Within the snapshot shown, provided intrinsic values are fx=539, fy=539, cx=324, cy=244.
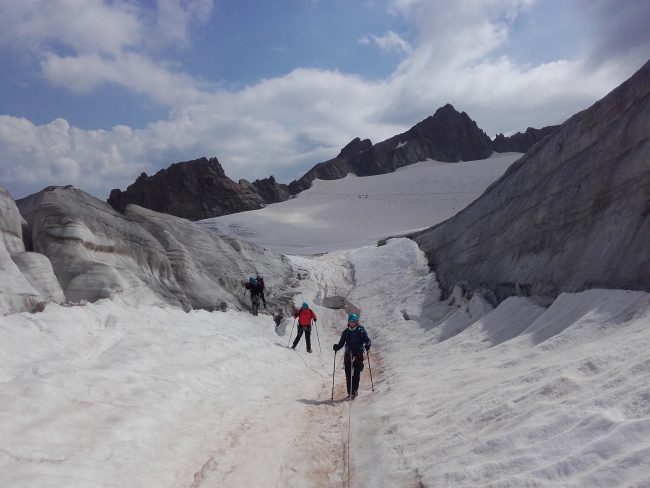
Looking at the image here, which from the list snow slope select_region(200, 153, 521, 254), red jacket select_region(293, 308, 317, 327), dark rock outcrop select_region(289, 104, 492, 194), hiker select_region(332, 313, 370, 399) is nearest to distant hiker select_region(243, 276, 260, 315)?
red jacket select_region(293, 308, 317, 327)

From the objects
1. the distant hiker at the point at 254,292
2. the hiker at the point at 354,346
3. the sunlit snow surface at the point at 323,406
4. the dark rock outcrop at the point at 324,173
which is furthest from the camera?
the dark rock outcrop at the point at 324,173

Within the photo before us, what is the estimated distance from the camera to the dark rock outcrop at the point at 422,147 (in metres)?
110

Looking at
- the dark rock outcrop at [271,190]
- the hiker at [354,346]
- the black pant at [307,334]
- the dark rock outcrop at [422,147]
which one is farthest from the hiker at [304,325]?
the dark rock outcrop at [422,147]

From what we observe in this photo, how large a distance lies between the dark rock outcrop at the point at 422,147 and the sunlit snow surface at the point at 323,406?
9391cm

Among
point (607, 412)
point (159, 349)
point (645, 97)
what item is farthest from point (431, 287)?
point (607, 412)

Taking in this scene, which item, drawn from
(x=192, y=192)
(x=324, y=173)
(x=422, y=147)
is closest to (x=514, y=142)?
(x=422, y=147)

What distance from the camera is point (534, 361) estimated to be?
330 inches

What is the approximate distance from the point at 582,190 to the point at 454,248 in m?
9.35

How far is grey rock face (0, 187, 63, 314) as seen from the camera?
32.8ft

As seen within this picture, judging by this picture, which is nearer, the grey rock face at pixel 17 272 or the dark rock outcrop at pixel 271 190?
the grey rock face at pixel 17 272

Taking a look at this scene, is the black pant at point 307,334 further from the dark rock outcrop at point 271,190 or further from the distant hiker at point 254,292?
the dark rock outcrop at point 271,190

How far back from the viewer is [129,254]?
628 inches

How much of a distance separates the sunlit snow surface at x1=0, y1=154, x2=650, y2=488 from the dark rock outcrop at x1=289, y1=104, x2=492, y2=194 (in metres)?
93.9

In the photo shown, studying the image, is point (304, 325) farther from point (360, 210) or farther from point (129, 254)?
point (360, 210)
